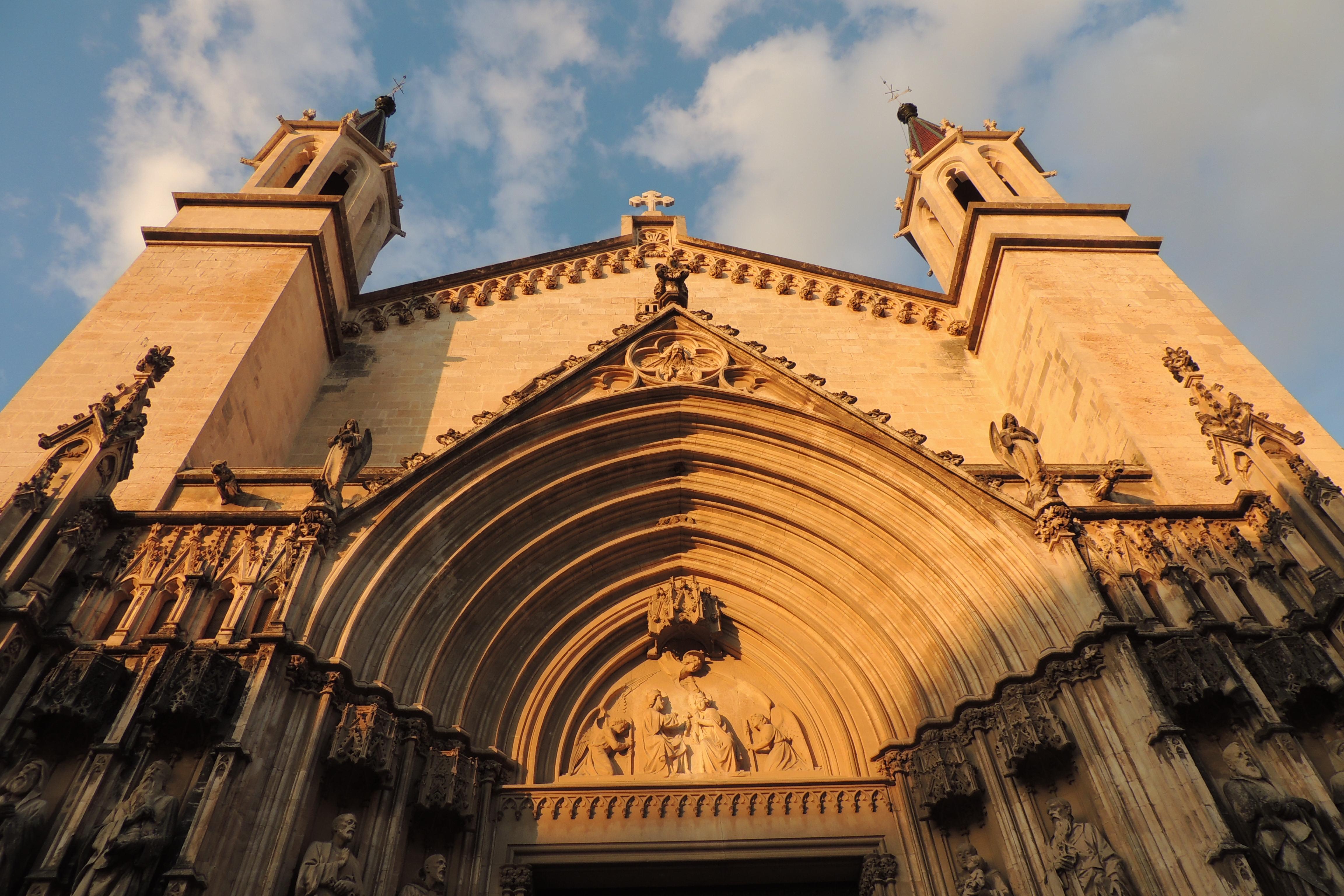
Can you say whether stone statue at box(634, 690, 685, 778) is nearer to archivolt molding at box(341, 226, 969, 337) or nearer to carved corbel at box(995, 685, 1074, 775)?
carved corbel at box(995, 685, 1074, 775)

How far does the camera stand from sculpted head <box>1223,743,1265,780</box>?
7000mm

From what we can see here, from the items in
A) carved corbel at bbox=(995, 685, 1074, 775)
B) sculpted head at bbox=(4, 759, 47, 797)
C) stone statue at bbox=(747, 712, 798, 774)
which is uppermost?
stone statue at bbox=(747, 712, 798, 774)

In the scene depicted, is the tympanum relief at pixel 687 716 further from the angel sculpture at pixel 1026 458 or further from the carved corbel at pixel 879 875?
the angel sculpture at pixel 1026 458

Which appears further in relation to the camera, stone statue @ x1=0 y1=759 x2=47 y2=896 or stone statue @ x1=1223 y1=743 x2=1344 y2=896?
stone statue @ x1=1223 y1=743 x2=1344 y2=896

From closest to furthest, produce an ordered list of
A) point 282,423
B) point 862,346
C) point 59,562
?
point 59,562 < point 282,423 < point 862,346

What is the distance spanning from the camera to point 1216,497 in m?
9.66

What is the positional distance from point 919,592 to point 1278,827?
12.1 feet

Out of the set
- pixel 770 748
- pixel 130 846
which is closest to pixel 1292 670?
pixel 770 748

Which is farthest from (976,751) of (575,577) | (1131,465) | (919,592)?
(575,577)

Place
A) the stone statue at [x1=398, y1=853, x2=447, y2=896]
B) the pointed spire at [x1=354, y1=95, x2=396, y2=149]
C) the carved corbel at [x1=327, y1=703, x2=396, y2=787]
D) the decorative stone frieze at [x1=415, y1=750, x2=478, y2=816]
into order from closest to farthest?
the carved corbel at [x1=327, y1=703, x2=396, y2=787] < the stone statue at [x1=398, y1=853, x2=447, y2=896] < the decorative stone frieze at [x1=415, y1=750, x2=478, y2=816] < the pointed spire at [x1=354, y1=95, x2=396, y2=149]

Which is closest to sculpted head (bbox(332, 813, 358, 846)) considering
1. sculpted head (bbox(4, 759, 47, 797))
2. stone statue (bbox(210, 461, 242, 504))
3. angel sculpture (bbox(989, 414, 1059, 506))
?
sculpted head (bbox(4, 759, 47, 797))

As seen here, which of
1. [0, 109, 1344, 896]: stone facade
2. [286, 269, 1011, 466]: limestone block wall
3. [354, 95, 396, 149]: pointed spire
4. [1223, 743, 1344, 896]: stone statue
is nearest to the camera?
[1223, 743, 1344, 896]: stone statue

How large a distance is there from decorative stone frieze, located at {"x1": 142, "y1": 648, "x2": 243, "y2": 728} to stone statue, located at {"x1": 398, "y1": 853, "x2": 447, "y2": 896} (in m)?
2.10

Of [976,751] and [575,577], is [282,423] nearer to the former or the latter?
[575,577]
